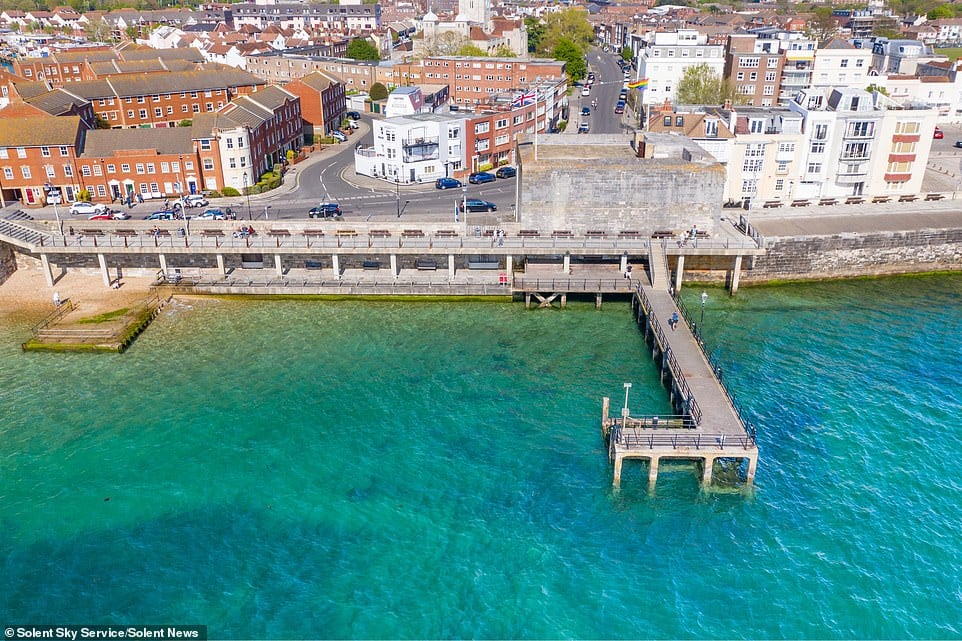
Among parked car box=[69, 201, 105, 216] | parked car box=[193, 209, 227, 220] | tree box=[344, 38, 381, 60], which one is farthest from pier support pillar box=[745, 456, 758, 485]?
tree box=[344, 38, 381, 60]

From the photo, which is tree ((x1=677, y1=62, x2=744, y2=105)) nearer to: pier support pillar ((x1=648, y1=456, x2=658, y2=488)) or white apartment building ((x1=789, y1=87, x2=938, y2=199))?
white apartment building ((x1=789, y1=87, x2=938, y2=199))

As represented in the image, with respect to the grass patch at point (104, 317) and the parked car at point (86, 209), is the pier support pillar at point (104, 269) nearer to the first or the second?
the grass patch at point (104, 317)

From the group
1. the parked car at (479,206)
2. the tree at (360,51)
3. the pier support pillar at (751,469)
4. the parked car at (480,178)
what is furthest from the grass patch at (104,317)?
the tree at (360,51)

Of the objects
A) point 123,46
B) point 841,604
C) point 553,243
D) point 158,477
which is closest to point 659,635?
point 841,604

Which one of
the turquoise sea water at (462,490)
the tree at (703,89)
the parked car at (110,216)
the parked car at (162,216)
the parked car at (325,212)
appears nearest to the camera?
the turquoise sea water at (462,490)

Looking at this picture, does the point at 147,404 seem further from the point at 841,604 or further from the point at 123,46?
the point at 123,46

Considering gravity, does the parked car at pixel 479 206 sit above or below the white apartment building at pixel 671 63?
below
